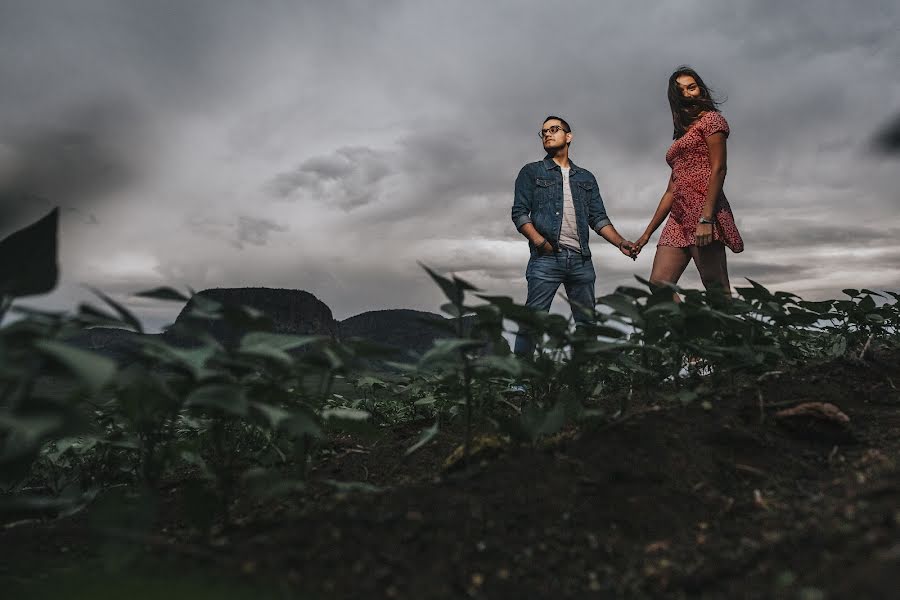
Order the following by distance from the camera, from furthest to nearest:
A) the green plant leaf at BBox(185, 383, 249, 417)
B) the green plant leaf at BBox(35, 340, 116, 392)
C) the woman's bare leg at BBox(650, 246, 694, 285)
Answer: the woman's bare leg at BBox(650, 246, 694, 285)
the green plant leaf at BBox(185, 383, 249, 417)
the green plant leaf at BBox(35, 340, 116, 392)

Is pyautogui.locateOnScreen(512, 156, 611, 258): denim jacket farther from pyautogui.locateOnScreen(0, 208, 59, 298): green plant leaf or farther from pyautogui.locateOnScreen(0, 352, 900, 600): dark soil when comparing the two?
pyautogui.locateOnScreen(0, 208, 59, 298): green plant leaf

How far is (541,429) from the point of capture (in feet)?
6.88

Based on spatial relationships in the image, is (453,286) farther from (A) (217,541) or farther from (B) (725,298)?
(B) (725,298)

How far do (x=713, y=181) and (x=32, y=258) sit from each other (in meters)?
4.69

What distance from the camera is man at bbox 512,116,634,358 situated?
18.8 ft

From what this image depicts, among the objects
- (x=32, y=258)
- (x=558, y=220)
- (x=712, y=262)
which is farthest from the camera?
(x=558, y=220)

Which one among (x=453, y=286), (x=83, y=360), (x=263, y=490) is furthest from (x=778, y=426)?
(x=83, y=360)

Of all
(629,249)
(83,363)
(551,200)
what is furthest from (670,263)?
(83,363)

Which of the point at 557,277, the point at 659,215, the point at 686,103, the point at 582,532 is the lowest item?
the point at 582,532

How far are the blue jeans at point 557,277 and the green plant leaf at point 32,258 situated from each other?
4.29 metres

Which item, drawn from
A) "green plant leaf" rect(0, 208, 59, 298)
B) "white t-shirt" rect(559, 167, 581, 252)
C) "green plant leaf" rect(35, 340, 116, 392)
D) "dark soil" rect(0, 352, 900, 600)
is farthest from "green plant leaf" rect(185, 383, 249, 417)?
"white t-shirt" rect(559, 167, 581, 252)

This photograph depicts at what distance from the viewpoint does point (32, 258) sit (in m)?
1.55

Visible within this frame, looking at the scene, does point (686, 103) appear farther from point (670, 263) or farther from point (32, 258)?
point (32, 258)

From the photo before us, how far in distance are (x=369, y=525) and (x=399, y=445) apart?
163 centimetres
